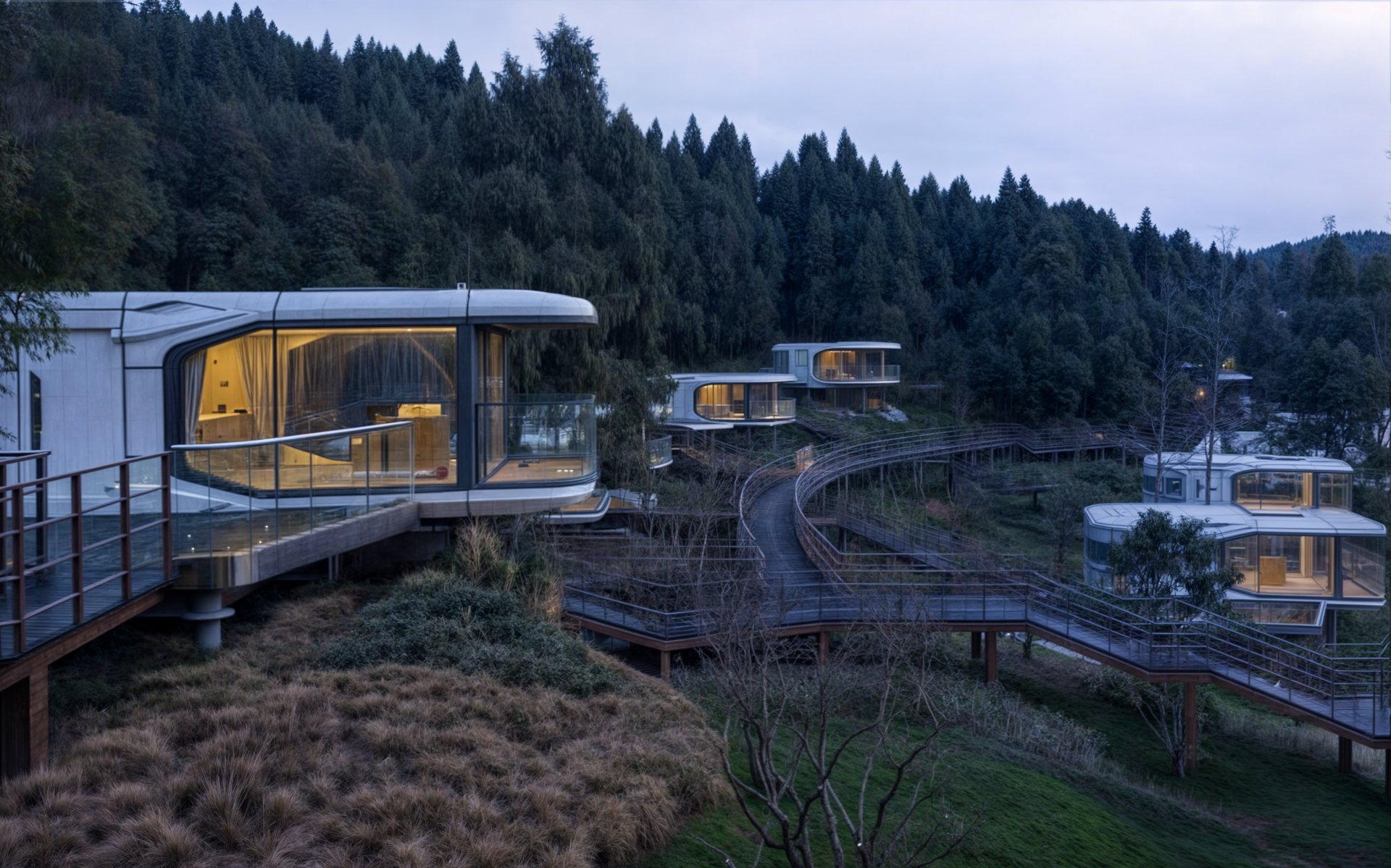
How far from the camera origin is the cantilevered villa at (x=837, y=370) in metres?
53.8

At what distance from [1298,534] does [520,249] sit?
763 inches

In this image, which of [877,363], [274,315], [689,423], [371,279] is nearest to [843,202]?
[877,363]

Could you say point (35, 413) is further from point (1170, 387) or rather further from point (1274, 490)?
point (1170, 387)

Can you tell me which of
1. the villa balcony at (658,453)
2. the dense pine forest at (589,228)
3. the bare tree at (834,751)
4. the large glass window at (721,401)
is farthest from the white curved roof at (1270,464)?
the large glass window at (721,401)

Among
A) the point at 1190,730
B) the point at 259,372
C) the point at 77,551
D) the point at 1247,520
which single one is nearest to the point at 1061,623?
the point at 1190,730

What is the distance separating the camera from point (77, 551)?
6457 mm

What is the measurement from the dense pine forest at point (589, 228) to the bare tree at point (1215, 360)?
1166mm

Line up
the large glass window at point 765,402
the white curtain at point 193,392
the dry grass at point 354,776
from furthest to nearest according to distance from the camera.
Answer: the large glass window at point 765,402 < the white curtain at point 193,392 < the dry grass at point 354,776

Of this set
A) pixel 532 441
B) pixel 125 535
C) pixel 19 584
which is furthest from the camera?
pixel 532 441

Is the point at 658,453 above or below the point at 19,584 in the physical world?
below

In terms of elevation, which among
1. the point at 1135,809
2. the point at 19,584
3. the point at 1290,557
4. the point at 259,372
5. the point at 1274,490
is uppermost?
the point at 259,372

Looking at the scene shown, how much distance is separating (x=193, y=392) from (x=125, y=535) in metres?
4.61

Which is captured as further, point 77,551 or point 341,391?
point 341,391

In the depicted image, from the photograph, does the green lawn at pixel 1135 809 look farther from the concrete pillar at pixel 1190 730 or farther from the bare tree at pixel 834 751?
the bare tree at pixel 834 751
